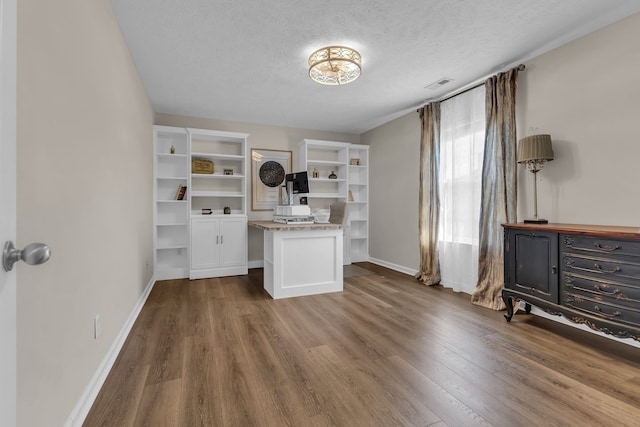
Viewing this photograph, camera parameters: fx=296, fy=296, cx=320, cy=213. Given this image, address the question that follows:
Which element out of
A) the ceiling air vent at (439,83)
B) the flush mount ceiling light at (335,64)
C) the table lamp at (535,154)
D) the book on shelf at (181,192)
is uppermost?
the ceiling air vent at (439,83)

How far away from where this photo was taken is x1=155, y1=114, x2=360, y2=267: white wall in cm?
497

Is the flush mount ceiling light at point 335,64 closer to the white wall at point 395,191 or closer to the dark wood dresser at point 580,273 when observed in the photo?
the white wall at point 395,191

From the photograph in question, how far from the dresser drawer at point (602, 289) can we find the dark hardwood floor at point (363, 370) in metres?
0.45

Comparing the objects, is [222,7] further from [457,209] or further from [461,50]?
[457,209]

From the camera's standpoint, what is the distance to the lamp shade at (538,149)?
2746mm

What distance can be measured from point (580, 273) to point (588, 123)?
4.41 feet

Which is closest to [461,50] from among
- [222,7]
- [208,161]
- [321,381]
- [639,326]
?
[222,7]

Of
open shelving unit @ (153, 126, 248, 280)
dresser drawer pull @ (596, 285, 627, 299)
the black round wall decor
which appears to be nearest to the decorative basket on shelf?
open shelving unit @ (153, 126, 248, 280)

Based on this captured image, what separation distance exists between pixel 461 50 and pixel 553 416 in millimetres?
2980

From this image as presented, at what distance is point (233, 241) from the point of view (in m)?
4.81

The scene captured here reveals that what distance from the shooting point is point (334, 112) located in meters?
4.86

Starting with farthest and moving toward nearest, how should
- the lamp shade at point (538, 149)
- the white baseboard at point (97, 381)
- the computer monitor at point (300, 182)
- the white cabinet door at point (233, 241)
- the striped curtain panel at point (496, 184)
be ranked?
the white cabinet door at point (233, 241)
the computer monitor at point (300, 182)
the striped curtain panel at point (496, 184)
the lamp shade at point (538, 149)
the white baseboard at point (97, 381)

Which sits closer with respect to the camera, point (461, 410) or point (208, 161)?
point (461, 410)

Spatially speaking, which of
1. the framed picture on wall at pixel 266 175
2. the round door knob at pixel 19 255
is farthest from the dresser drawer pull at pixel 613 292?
the framed picture on wall at pixel 266 175
